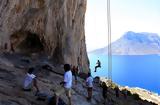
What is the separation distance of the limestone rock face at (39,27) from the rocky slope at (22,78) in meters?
1.62

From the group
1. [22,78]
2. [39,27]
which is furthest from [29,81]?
[39,27]

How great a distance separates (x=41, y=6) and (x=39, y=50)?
466 cm

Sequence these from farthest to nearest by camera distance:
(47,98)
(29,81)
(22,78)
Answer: (22,78), (29,81), (47,98)

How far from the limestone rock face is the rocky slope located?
1.62 m

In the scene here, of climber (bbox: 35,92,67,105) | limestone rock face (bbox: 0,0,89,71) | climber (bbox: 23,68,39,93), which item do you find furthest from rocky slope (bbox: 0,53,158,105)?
limestone rock face (bbox: 0,0,89,71)

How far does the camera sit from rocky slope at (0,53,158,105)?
74.6 ft

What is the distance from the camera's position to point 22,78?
2811 centimetres

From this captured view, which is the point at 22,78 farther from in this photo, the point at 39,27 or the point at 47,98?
the point at 39,27

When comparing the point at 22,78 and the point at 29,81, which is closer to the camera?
the point at 29,81

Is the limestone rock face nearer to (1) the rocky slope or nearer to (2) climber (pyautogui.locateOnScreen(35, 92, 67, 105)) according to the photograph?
(1) the rocky slope

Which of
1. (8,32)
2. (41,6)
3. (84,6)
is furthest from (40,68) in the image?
(84,6)

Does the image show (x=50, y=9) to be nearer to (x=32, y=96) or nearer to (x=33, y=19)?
(x=33, y=19)

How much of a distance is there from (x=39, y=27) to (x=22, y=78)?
1298 centimetres

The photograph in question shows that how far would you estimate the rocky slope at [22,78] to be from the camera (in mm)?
22731
